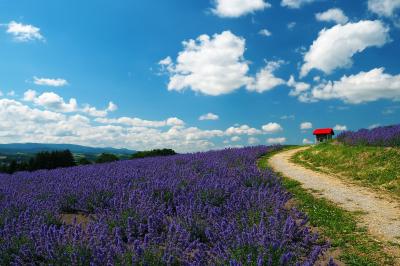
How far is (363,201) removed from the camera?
869 centimetres

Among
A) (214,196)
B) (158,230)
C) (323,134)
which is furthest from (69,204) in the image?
(323,134)

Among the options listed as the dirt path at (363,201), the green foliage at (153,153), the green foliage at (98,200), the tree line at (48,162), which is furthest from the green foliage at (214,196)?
the green foliage at (153,153)

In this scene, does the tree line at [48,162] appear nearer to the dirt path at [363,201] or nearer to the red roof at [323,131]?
the dirt path at [363,201]

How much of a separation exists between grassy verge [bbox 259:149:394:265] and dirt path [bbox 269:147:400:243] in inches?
10.9

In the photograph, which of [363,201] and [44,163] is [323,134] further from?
[363,201]

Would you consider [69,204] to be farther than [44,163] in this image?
No

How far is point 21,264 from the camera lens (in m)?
4.56

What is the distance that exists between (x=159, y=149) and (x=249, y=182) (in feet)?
66.7

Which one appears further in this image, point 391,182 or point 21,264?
point 391,182

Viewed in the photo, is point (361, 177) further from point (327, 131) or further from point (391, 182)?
point (327, 131)

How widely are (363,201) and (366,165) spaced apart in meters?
5.01

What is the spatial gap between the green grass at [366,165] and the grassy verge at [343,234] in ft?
9.60

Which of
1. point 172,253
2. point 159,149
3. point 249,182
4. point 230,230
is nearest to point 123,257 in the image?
point 172,253

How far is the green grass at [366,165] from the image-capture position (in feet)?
36.3
